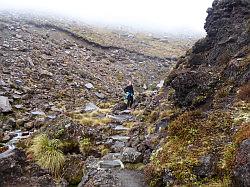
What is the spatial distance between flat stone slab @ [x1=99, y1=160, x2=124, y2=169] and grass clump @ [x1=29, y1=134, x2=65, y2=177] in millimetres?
2735

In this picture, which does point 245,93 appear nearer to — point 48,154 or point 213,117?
point 213,117

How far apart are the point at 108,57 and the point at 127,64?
2.78 metres

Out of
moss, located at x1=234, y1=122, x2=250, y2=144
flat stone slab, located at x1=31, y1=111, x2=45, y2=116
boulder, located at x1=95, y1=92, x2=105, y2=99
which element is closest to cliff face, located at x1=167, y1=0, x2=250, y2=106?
moss, located at x1=234, y1=122, x2=250, y2=144

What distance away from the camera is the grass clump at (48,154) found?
20.7 meters

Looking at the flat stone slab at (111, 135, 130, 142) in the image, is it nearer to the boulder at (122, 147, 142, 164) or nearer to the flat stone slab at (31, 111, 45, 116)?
the boulder at (122, 147, 142, 164)

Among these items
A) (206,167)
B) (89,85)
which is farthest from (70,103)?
(206,167)

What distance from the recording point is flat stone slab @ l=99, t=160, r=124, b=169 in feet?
60.6

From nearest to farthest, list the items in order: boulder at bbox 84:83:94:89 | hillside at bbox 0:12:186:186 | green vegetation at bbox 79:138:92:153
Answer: hillside at bbox 0:12:186:186, green vegetation at bbox 79:138:92:153, boulder at bbox 84:83:94:89

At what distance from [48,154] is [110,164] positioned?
4.01 meters

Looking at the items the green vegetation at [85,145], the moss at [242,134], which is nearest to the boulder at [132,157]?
the green vegetation at [85,145]

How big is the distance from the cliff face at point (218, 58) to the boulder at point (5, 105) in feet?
43.9

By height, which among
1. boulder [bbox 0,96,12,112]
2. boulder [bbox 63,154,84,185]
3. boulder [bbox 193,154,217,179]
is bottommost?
boulder [bbox 63,154,84,185]

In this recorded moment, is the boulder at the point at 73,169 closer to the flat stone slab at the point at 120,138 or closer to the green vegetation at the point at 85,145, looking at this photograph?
the green vegetation at the point at 85,145

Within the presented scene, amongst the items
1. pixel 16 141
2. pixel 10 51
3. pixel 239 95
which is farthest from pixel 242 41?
pixel 10 51
